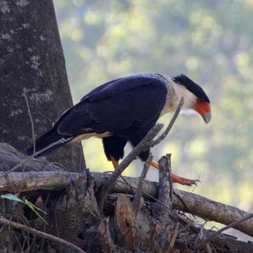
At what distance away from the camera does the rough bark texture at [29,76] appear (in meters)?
6.57

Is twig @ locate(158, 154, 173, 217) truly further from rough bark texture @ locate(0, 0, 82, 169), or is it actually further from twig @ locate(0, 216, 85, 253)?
rough bark texture @ locate(0, 0, 82, 169)

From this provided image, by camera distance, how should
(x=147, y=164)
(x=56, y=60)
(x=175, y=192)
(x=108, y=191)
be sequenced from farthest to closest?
(x=56, y=60) < (x=175, y=192) < (x=108, y=191) < (x=147, y=164)

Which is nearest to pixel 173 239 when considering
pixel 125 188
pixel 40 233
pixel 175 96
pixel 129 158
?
pixel 125 188

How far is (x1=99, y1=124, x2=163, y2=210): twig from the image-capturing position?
4.79 metres

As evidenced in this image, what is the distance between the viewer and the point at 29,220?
5141mm

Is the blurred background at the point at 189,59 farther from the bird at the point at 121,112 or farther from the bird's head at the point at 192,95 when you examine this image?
the bird at the point at 121,112

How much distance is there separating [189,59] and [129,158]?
20.8 m

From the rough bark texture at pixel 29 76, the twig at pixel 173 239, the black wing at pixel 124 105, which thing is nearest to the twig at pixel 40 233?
the twig at pixel 173 239

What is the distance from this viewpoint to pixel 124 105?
24.0 feet

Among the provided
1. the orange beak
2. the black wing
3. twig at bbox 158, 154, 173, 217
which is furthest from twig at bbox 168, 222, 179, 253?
the orange beak

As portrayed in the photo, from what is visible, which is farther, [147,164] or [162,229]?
[162,229]

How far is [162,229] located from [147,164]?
1.90 ft

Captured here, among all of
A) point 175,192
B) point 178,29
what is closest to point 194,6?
point 178,29

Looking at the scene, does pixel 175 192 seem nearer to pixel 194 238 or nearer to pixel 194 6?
pixel 194 238
